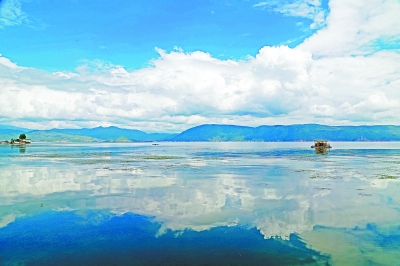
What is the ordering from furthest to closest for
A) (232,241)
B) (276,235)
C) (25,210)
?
(25,210) → (276,235) → (232,241)

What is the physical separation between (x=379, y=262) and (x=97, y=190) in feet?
75.2

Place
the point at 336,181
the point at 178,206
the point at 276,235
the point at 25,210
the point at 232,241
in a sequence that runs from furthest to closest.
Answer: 1. the point at 336,181
2. the point at 178,206
3. the point at 25,210
4. the point at 276,235
5. the point at 232,241

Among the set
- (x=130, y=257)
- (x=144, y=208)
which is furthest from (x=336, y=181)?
(x=130, y=257)

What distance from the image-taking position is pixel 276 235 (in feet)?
52.9

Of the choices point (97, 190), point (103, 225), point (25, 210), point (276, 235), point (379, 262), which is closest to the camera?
point (379, 262)

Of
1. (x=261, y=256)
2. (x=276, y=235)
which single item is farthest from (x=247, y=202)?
(x=261, y=256)

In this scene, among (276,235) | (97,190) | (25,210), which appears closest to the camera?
(276,235)

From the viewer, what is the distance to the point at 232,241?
15.0 m

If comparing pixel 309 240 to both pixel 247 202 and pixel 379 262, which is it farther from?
pixel 247 202

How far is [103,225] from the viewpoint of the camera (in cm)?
1767

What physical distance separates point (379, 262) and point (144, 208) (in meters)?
14.2

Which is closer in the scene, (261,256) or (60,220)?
(261,256)

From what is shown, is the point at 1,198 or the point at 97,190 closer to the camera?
the point at 1,198

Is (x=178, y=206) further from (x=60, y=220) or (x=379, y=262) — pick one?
(x=379, y=262)
